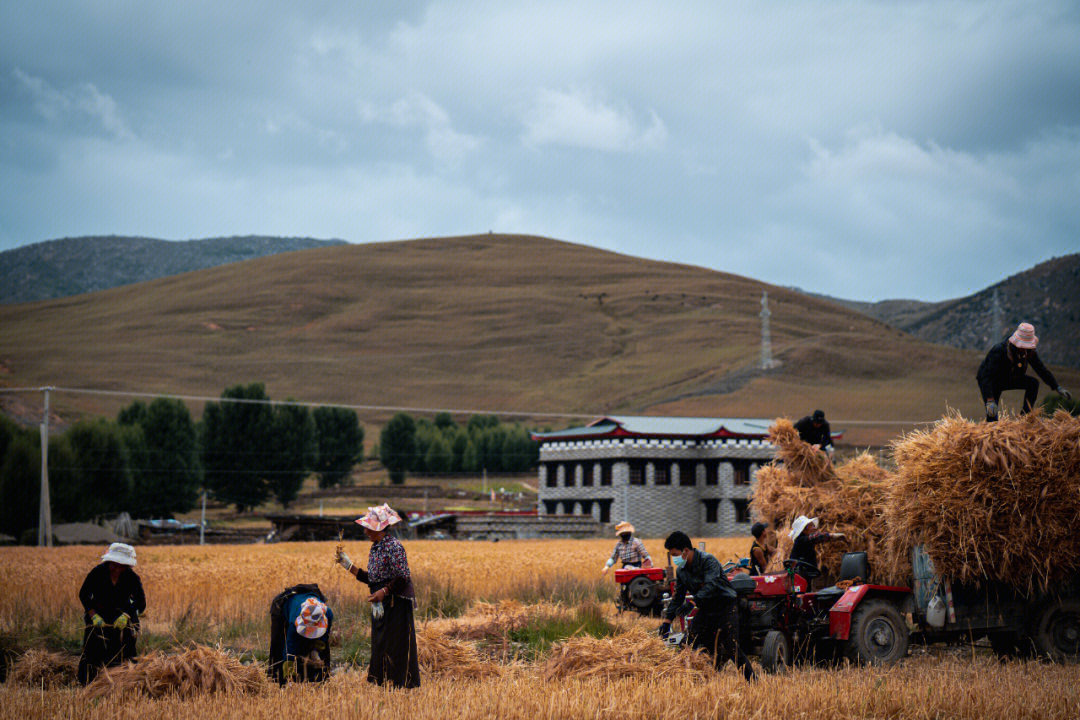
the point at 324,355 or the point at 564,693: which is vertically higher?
the point at 324,355

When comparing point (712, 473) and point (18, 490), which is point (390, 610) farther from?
point (18, 490)

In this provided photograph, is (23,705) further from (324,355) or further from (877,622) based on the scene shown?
(324,355)

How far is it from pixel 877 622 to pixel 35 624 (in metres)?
12.6

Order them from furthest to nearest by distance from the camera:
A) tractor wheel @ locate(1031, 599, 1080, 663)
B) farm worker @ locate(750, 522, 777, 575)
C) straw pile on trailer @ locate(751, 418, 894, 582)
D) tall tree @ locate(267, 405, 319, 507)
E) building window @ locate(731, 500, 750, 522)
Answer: tall tree @ locate(267, 405, 319, 507)
building window @ locate(731, 500, 750, 522)
farm worker @ locate(750, 522, 777, 575)
straw pile on trailer @ locate(751, 418, 894, 582)
tractor wheel @ locate(1031, 599, 1080, 663)

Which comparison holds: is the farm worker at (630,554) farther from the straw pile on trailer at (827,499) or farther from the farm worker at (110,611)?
the farm worker at (110,611)

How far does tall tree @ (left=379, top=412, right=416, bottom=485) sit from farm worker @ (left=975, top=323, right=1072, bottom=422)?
93658 millimetres

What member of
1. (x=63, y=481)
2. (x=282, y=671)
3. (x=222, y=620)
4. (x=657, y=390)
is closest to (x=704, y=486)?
(x=63, y=481)

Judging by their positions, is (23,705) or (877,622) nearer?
(23,705)

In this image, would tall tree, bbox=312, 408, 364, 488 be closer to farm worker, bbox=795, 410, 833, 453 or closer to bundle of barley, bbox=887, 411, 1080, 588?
farm worker, bbox=795, 410, 833, 453

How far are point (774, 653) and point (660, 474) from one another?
154 ft

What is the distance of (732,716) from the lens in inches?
348

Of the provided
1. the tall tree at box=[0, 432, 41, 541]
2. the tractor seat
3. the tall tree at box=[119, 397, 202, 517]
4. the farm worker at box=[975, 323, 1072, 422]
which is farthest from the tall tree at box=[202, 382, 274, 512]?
the farm worker at box=[975, 323, 1072, 422]

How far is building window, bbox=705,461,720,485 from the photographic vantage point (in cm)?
5897

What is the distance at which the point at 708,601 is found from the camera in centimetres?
1118
